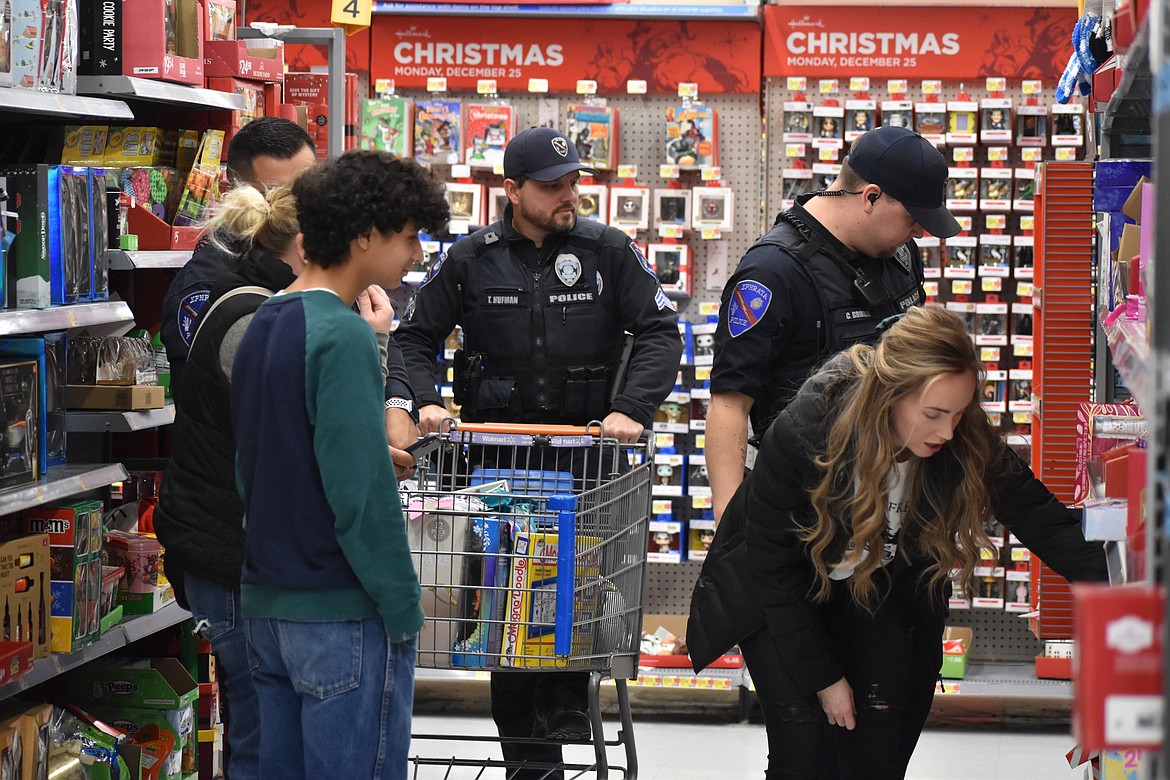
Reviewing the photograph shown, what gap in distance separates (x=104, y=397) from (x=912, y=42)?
406cm

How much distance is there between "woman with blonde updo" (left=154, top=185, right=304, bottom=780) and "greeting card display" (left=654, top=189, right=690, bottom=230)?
346 centimetres

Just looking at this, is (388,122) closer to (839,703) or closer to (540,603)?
(540,603)

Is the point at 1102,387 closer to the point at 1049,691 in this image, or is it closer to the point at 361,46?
the point at 1049,691

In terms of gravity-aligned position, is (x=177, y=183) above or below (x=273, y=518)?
above

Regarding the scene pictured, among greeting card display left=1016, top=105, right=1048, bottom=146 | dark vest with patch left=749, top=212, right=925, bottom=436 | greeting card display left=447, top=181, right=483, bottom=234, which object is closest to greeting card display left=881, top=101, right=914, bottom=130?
greeting card display left=1016, top=105, right=1048, bottom=146

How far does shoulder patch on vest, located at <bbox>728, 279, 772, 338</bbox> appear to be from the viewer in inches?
129

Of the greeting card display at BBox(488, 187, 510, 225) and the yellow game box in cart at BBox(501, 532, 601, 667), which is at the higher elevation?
the greeting card display at BBox(488, 187, 510, 225)

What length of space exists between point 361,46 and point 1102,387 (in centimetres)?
421

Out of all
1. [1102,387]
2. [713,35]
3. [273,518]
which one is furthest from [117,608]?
[713,35]

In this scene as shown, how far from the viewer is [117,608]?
3.96 meters

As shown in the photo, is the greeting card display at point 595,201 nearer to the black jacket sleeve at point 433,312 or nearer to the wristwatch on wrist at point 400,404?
the black jacket sleeve at point 433,312

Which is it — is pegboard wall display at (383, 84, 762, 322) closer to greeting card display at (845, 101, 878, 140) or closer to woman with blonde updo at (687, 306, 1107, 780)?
greeting card display at (845, 101, 878, 140)

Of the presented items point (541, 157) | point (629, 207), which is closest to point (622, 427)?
point (541, 157)

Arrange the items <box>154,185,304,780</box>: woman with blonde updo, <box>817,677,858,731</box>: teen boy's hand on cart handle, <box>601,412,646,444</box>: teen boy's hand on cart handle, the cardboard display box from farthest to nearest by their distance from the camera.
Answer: the cardboard display box
<box>601,412,646,444</box>: teen boy's hand on cart handle
<box>154,185,304,780</box>: woman with blonde updo
<box>817,677,858,731</box>: teen boy's hand on cart handle
